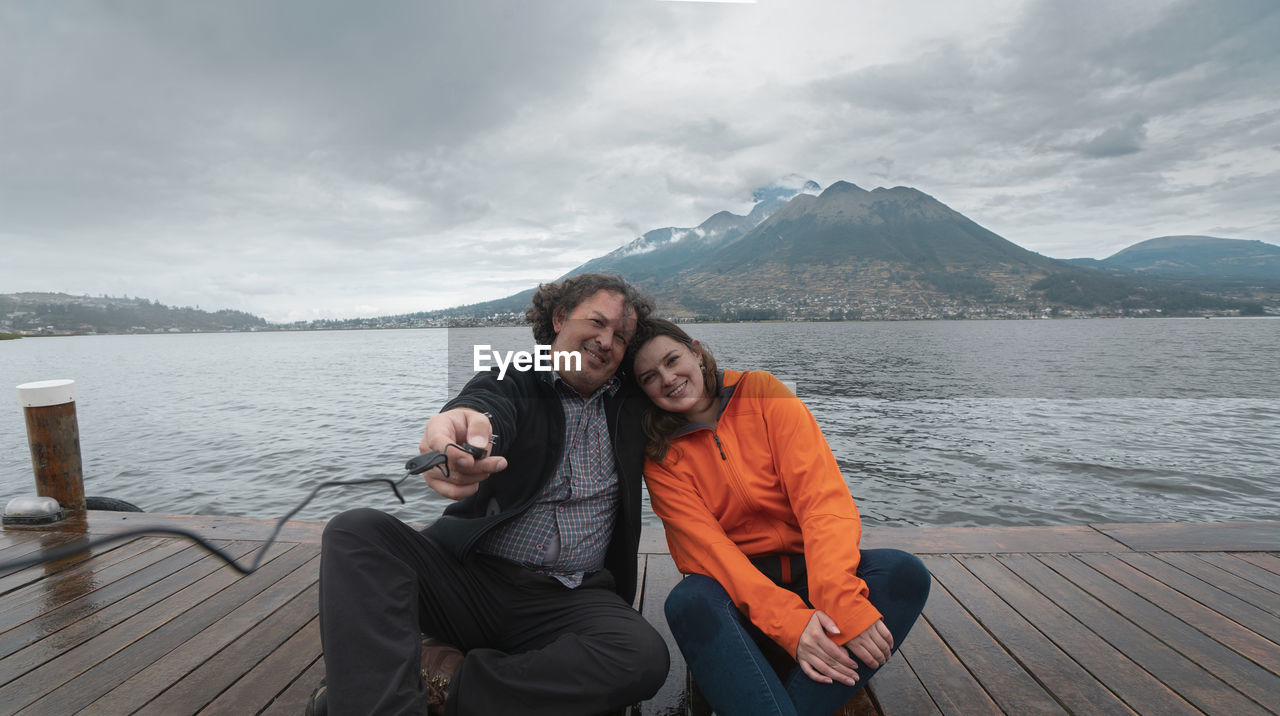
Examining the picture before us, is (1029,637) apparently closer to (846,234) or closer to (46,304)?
(46,304)

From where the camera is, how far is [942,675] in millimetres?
2100

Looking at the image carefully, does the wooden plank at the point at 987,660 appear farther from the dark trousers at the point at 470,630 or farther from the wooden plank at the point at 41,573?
the wooden plank at the point at 41,573

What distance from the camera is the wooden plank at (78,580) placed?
9.02 feet

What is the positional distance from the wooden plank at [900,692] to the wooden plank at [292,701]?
6.50ft

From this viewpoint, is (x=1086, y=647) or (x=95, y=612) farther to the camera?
(x=95, y=612)

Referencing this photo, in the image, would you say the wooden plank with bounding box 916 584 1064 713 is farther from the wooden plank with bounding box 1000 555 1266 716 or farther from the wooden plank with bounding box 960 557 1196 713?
the wooden plank with bounding box 1000 555 1266 716

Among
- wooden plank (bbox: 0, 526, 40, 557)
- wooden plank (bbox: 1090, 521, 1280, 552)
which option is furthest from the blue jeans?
wooden plank (bbox: 0, 526, 40, 557)

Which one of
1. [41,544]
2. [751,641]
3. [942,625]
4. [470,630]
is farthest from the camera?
[41,544]

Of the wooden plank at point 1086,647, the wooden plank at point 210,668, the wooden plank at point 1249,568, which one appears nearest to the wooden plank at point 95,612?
the wooden plank at point 210,668

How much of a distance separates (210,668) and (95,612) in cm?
102

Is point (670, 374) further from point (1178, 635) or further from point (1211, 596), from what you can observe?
point (1211, 596)

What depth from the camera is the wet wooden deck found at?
1984 mm

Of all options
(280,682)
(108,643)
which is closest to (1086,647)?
(280,682)

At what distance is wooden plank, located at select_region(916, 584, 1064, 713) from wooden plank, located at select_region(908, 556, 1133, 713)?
0.04 m
